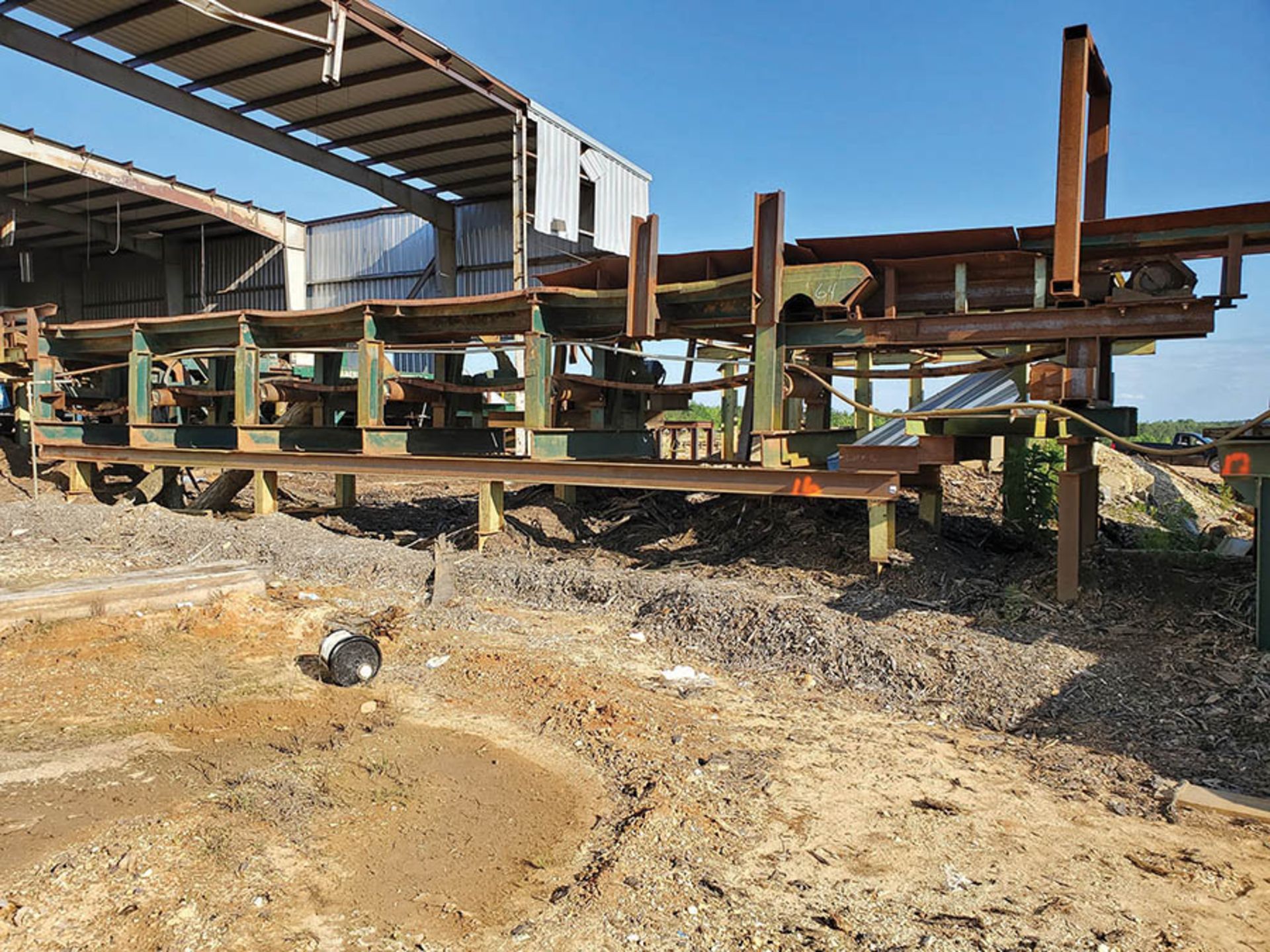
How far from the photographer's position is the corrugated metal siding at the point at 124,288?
25.1 meters

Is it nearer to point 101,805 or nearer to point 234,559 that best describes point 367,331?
point 234,559

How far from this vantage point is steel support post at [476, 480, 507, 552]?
8805mm

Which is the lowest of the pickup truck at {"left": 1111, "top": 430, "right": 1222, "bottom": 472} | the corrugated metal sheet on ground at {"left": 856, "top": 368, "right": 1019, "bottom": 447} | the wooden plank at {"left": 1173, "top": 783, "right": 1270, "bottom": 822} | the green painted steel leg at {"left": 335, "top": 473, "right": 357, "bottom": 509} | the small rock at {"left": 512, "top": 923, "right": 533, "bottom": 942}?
the small rock at {"left": 512, "top": 923, "right": 533, "bottom": 942}

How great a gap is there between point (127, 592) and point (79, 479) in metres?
6.68

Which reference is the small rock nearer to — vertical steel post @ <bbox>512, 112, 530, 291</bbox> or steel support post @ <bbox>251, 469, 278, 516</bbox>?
steel support post @ <bbox>251, 469, 278, 516</bbox>

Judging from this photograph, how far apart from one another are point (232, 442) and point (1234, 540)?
1070 centimetres

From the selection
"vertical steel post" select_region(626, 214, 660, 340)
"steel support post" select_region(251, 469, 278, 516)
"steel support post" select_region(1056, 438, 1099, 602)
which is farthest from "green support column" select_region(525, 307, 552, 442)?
"steel support post" select_region(1056, 438, 1099, 602)

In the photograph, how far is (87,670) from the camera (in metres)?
5.42

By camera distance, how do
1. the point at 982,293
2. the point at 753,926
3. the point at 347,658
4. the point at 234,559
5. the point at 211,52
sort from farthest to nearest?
the point at 211,52 → the point at 234,559 → the point at 982,293 → the point at 347,658 → the point at 753,926

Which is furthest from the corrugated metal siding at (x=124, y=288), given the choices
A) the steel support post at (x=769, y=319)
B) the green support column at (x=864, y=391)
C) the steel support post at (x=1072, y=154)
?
the steel support post at (x=1072, y=154)

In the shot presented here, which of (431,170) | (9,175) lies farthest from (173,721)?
(9,175)

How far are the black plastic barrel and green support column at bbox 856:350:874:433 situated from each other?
16.7ft

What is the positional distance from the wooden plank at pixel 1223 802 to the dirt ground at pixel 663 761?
0.05 meters

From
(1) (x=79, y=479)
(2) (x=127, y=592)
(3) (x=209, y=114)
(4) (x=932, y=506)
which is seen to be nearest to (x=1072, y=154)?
(4) (x=932, y=506)
